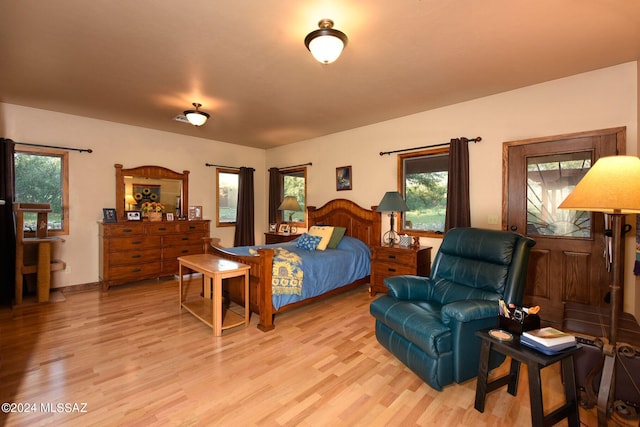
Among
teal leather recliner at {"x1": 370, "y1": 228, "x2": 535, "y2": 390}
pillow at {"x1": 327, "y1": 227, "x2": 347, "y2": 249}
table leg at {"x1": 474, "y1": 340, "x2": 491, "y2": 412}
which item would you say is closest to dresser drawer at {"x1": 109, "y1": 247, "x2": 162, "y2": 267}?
pillow at {"x1": 327, "y1": 227, "x2": 347, "y2": 249}

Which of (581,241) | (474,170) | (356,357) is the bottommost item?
(356,357)

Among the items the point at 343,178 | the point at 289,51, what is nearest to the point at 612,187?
the point at 289,51

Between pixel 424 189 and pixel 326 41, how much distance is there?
2.78 meters

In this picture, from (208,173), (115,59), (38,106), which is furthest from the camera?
(208,173)

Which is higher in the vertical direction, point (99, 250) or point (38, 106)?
point (38, 106)

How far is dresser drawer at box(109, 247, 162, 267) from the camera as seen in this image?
4.32 meters

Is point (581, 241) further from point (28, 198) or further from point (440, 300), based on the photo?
point (28, 198)

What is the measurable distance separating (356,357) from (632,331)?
75.7 inches

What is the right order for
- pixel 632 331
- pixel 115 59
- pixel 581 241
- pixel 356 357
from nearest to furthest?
pixel 632 331, pixel 356 357, pixel 115 59, pixel 581 241

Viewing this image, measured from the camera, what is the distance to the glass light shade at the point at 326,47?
207 centimetres

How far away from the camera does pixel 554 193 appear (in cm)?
313

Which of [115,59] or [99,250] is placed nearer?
[115,59]

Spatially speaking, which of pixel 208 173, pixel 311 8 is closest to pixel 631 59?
pixel 311 8

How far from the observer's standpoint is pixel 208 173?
5848 mm
